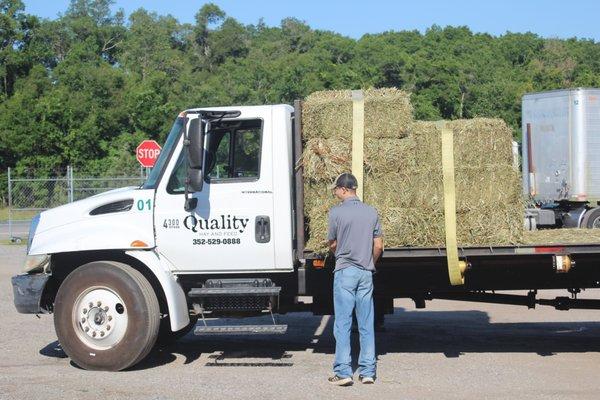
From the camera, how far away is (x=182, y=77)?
182 feet

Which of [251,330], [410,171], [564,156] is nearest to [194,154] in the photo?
[251,330]

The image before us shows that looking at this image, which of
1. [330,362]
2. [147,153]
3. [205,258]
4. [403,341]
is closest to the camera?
[205,258]

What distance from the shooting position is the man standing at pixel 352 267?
768 cm

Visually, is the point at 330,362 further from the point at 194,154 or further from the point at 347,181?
the point at 194,154

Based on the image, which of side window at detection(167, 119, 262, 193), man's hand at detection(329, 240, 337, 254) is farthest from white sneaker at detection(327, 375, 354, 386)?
side window at detection(167, 119, 262, 193)

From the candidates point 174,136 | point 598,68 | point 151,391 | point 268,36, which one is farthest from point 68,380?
point 268,36

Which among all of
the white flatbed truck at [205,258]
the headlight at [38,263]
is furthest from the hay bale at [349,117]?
the headlight at [38,263]

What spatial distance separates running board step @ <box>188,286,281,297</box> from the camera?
8258mm

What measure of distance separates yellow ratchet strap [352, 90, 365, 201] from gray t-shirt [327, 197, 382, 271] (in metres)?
0.33

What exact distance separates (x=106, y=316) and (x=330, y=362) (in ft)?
7.58

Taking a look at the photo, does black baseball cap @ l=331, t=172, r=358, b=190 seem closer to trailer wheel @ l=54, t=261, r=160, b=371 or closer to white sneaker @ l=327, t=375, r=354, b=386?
white sneaker @ l=327, t=375, r=354, b=386

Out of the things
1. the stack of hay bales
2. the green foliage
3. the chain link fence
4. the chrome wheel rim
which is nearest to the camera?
the stack of hay bales

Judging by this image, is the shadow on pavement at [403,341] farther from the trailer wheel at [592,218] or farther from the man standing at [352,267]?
the trailer wheel at [592,218]

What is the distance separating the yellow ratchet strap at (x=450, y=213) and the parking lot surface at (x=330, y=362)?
1010 millimetres
